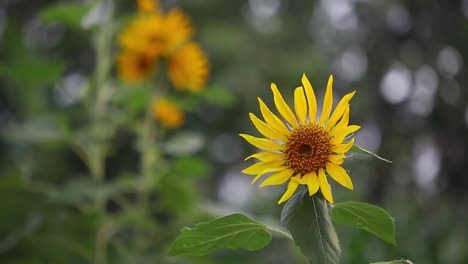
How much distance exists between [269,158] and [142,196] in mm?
744

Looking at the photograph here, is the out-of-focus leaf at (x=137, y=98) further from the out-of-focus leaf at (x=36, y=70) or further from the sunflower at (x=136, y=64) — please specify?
the out-of-focus leaf at (x=36, y=70)

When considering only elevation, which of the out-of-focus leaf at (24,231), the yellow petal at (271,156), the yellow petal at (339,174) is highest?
the yellow petal at (271,156)

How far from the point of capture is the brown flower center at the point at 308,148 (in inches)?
22.7

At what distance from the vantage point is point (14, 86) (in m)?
2.54

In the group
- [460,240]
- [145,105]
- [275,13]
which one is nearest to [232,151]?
[275,13]

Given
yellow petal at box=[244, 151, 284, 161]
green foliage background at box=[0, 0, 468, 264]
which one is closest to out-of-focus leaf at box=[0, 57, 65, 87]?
green foliage background at box=[0, 0, 468, 264]

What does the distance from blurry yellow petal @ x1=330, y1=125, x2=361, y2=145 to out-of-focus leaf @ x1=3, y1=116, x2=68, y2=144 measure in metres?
0.83

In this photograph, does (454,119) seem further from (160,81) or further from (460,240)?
(160,81)

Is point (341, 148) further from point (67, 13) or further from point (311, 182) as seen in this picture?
point (67, 13)

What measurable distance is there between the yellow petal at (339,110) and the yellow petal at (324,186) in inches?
1.7

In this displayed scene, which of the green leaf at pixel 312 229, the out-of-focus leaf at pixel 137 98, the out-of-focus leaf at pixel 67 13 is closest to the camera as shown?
the green leaf at pixel 312 229

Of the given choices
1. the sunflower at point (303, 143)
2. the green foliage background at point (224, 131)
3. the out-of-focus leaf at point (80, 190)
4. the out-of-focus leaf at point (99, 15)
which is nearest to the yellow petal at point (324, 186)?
the sunflower at point (303, 143)

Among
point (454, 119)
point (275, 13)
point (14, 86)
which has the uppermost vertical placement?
point (275, 13)

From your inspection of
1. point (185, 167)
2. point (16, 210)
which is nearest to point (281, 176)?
point (185, 167)
